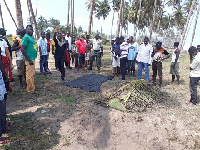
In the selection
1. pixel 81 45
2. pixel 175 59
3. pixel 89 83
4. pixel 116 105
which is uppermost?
pixel 81 45

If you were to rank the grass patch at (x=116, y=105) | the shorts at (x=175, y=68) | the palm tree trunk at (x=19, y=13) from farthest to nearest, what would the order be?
the palm tree trunk at (x=19, y=13) < the shorts at (x=175, y=68) < the grass patch at (x=116, y=105)

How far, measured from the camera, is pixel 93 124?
374 centimetres

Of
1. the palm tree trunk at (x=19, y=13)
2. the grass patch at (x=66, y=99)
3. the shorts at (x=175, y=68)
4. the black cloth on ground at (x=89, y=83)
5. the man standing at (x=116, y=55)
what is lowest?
the grass patch at (x=66, y=99)

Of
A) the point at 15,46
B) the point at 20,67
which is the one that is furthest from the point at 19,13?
the point at 20,67

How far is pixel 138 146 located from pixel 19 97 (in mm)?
3344

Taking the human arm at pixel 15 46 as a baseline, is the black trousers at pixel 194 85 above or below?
below

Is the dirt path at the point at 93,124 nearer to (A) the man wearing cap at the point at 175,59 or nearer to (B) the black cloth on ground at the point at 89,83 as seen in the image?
(B) the black cloth on ground at the point at 89,83

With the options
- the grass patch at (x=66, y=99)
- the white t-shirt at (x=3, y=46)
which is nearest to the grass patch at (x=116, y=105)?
the grass patch at (x=66, y=99)

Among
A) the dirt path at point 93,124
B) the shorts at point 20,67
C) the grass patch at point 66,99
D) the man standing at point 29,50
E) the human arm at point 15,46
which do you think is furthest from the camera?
the shorts at point 20,67

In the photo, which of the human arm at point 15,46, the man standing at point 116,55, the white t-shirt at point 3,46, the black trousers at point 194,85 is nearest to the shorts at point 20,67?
the human arm at point 15,46

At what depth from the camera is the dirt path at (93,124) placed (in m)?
3.23

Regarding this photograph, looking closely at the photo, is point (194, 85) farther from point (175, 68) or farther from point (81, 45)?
point (81, 45)

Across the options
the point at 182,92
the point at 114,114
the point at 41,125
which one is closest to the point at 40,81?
the point at 41,125

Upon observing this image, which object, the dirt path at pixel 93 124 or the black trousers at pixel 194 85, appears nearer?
the dirt path at pixel 93 124
